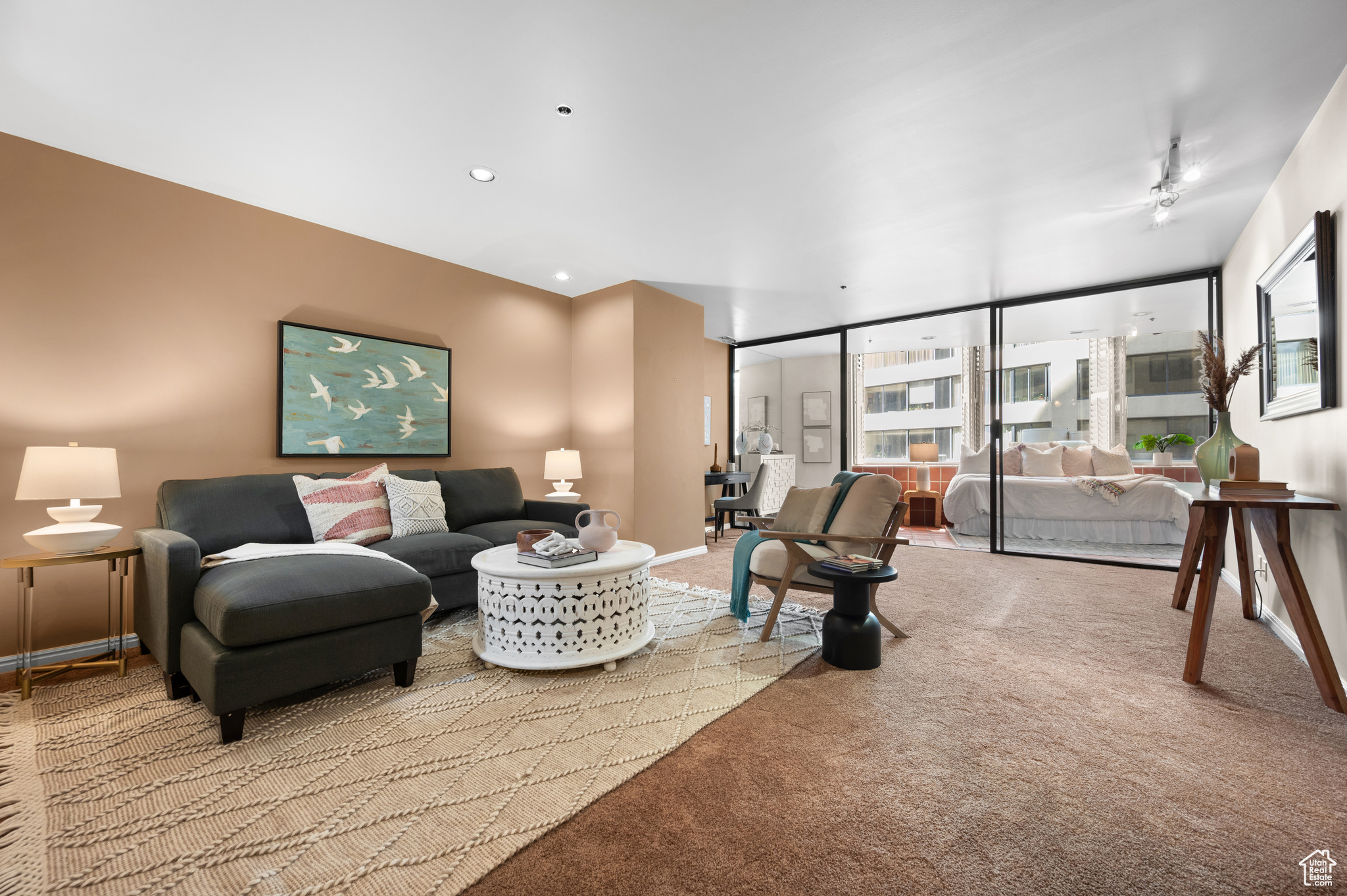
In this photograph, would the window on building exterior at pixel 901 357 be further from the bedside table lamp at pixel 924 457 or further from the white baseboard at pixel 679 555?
the white baseboard at pixel 679 555

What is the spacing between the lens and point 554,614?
2504 millimetres

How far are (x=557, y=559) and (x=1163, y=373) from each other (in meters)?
5.79

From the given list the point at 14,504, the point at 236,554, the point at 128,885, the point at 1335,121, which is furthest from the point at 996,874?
the point at 14,504

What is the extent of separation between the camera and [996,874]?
1307 mm

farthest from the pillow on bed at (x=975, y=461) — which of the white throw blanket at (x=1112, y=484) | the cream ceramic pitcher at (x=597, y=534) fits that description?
the cream ceramic pitcher at (x=597, y=534)

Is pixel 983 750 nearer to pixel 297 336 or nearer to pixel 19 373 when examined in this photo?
pixel 297 336

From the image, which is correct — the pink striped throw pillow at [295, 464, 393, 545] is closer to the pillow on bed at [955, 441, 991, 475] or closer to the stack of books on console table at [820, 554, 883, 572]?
the stack of books on console table at [820, 554, 883, 572]

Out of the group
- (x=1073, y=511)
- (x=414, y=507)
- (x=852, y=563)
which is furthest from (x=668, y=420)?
(x=1073, y=511)

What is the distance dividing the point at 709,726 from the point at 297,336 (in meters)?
3.45

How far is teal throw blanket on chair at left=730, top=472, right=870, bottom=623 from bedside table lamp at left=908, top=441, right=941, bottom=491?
4796 millimetres

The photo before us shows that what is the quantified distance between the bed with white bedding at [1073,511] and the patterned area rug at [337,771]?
458 cm

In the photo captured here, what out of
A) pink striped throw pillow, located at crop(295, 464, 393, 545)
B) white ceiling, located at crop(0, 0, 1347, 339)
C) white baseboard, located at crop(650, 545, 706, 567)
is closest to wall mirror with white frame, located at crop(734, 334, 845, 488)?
white baseboard, located at crop(650, 545, 706, 567)

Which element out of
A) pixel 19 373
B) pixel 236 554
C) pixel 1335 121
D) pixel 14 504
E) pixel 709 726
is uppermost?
pixel 1335 121

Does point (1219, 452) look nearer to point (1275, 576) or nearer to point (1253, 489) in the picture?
point (1253, 489)
